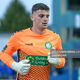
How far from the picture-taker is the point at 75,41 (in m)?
12.3

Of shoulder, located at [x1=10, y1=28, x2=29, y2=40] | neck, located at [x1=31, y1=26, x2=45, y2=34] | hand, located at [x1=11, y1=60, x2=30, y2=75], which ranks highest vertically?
neck, located at [x1=31, y1=26, x2=45, y2=34]

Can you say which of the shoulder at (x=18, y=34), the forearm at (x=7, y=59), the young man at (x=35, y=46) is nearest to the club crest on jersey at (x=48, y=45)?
the young man at (x=35, y=46)

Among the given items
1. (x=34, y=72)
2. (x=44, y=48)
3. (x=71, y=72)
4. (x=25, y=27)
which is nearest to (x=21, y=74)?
(x=34, y=72)

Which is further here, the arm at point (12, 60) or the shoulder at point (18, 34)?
the shoulder at point (18, 34)

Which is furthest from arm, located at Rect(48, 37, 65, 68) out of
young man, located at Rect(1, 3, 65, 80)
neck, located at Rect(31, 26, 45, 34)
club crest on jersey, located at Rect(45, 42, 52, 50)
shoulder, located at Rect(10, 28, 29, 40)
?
shoulder, located at Rect(10, 28, 29, 40)

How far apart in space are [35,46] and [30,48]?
7 centimetres

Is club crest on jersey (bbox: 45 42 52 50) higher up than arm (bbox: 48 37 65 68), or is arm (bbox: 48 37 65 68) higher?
club crest on jersey (bbox: 45 42 52 50)

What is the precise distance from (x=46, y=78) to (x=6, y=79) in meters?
6.66

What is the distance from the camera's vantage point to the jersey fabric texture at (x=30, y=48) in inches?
132

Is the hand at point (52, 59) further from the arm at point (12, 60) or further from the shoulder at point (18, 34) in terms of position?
the shoulder at point (18, 34)

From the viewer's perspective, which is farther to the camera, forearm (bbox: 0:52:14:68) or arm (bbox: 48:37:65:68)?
forearm (bbox: 0:52:14:68)

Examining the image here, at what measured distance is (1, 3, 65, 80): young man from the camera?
3320 mm

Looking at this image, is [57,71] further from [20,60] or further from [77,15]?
[20,60]

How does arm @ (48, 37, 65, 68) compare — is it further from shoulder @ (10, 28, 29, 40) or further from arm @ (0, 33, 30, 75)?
shoulder @ (10, 28, 29, 40)
